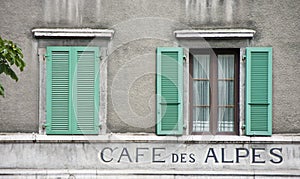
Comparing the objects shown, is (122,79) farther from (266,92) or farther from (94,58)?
(266,92)

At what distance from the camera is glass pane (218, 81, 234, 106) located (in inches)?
373

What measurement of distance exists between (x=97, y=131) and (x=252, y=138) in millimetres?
2806

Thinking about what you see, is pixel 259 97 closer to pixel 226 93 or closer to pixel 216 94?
pixel 226 93

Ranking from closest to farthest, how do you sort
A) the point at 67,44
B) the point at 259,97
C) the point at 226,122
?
the point at 259,97 < the point at 67,44 < the point at 226,122

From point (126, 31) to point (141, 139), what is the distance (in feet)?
6.56

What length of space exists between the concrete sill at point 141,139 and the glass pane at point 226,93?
0.65 metres

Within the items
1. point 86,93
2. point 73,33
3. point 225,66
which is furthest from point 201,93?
point 73,33

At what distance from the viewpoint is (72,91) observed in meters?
9.23

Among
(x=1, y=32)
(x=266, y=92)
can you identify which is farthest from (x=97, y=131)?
(x=266, y=92)

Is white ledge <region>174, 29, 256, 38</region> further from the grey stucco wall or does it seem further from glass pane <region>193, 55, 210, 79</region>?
glass pane <region>193, 55, 210, 79</region>

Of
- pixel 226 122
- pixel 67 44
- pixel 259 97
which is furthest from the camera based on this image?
pixel 226 122

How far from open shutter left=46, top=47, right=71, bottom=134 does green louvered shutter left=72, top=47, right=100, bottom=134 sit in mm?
132

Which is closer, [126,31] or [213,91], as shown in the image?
[126,31]

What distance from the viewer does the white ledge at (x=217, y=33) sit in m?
9.16
